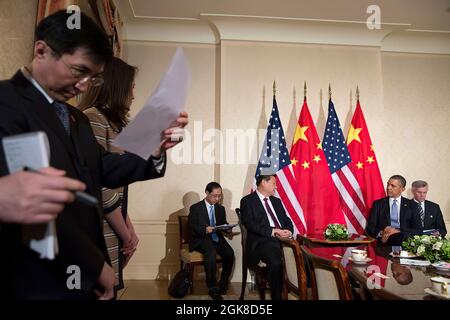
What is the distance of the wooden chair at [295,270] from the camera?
7.64 feet

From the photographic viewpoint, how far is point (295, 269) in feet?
8.36

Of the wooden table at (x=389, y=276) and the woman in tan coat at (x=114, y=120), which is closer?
the woman in tan coat at (x=114, y=120)

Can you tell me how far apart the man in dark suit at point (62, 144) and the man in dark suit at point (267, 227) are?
314cm

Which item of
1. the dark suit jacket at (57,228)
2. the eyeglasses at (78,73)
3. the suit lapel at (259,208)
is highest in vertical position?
the eyeglasses at (78,73)

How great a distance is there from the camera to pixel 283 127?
5.57m

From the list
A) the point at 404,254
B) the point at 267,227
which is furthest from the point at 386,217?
the point at 404,254

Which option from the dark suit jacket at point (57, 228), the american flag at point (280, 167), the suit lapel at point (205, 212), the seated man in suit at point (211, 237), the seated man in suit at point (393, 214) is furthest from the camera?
the american flag at point (280, 167)

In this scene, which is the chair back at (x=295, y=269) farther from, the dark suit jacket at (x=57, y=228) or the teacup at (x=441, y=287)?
the dark suit jacket at (x=57, y=228)

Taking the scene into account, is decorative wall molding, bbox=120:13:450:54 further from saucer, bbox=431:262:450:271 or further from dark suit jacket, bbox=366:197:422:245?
saucer, bbox=431:262:450:271

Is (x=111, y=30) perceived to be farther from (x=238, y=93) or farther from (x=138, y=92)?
(x=238, y=93)

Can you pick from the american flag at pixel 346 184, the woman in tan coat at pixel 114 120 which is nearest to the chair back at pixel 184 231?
the american flag at pixel 346 184

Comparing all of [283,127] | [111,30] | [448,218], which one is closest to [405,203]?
[448,218]

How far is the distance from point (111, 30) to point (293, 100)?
2762mm

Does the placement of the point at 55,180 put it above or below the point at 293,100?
below
